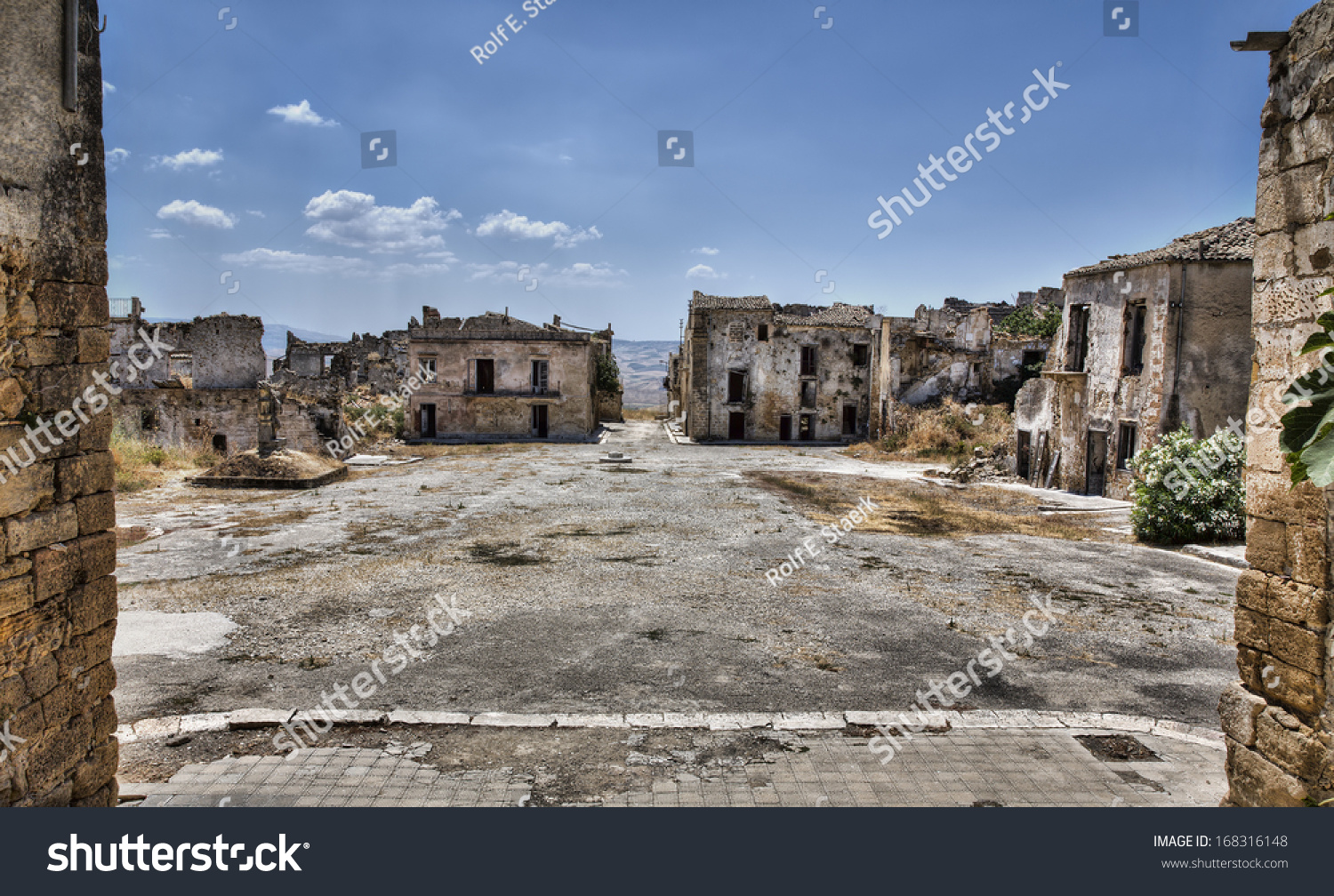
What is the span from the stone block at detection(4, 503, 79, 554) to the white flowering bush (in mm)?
15316

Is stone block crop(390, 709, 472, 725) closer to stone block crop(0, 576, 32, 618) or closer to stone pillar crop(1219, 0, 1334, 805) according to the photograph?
stone block crop(0, 576, 32, 618)

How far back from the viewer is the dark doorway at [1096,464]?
19562 millimetres

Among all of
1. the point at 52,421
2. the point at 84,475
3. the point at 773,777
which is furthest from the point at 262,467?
the point at 773,777

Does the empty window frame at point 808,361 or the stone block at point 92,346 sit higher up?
the empty window frame at point 808,361

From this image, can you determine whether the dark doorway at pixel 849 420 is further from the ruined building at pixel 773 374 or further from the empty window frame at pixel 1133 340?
the empty window frame at pixel 1133 340

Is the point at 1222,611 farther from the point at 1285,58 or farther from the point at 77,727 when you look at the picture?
the point at 77,727

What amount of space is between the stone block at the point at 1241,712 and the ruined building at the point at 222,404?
79.8ft

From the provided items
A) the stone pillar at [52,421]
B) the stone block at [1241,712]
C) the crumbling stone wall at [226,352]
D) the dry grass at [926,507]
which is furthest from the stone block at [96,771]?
the crumbling stone wall at [226,352]

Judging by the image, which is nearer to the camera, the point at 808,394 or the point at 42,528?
the point at 42,528

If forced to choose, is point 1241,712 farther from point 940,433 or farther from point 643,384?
point 643,384

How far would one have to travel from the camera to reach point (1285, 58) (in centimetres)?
418

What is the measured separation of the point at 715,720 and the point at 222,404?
25580 millimetres

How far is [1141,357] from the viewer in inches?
717

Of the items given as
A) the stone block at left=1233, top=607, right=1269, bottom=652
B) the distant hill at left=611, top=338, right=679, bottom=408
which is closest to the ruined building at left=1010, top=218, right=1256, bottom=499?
the stone block at left=1233, top=607, right=1269, bottom=652
